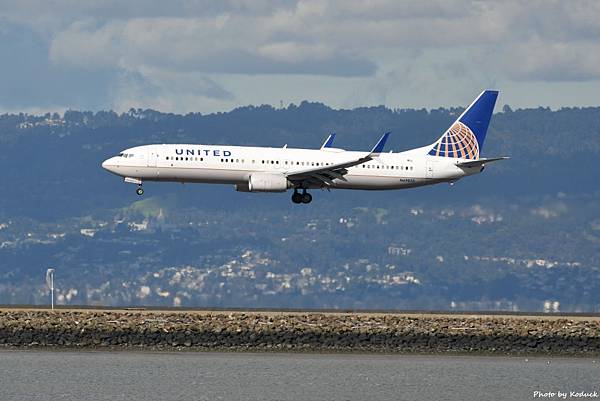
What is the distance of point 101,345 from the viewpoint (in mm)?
76000

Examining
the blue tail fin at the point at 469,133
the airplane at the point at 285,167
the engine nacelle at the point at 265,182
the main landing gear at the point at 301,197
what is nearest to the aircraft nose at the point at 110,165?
the airplane at the point at 285,167

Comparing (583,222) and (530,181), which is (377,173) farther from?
(530,181)

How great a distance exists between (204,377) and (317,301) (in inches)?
3623

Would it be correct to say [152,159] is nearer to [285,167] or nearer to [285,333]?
[285,167]

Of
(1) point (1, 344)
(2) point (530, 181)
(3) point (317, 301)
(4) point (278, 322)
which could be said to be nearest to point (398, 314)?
(4) point (278, 322)

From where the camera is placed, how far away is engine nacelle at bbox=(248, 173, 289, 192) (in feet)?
294

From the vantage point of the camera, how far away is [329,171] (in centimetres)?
9000

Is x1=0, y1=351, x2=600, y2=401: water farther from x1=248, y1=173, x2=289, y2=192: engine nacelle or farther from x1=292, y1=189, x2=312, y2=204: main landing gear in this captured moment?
x1=292, y1=189, x2=312, y2=204: main landing gear

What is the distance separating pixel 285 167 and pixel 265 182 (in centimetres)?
198

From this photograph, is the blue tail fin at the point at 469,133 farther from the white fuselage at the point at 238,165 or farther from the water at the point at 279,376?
the water at the point at 279,376

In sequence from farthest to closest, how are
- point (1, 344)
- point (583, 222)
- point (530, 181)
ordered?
point (530, 181), point (583, 222), point (1, 344)

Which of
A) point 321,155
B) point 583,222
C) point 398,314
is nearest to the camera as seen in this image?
point 398,314

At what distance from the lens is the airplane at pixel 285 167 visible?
89438 mm

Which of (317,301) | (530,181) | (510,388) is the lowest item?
(510,388)
